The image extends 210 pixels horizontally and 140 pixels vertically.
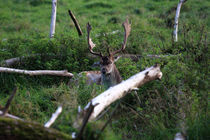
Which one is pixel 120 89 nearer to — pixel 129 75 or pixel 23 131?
pixel 129 75

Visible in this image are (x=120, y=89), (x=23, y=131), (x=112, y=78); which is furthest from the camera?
A: (x=112, y=78)

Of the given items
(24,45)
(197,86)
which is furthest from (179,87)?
(24,45)

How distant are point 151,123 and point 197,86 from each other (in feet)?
3.70

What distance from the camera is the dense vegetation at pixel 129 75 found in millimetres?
3361

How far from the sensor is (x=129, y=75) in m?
4.95

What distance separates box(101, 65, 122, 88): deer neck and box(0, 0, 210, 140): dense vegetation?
184mm

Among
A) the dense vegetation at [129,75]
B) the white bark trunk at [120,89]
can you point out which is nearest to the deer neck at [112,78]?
the dense vegetation at [129,75]

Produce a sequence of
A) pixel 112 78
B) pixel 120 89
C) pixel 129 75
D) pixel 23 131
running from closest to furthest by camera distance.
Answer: pixel 23 131, pixel 120 89, pixel 129 75, pixel 112 78

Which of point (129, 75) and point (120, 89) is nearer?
point (120, 89)

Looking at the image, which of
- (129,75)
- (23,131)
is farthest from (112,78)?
(23,131)

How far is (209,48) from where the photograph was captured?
4.45 meters

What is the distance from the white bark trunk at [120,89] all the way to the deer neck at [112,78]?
1397mm

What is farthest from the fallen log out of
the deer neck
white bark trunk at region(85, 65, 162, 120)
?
the deer neck

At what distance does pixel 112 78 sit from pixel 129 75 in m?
0.54
